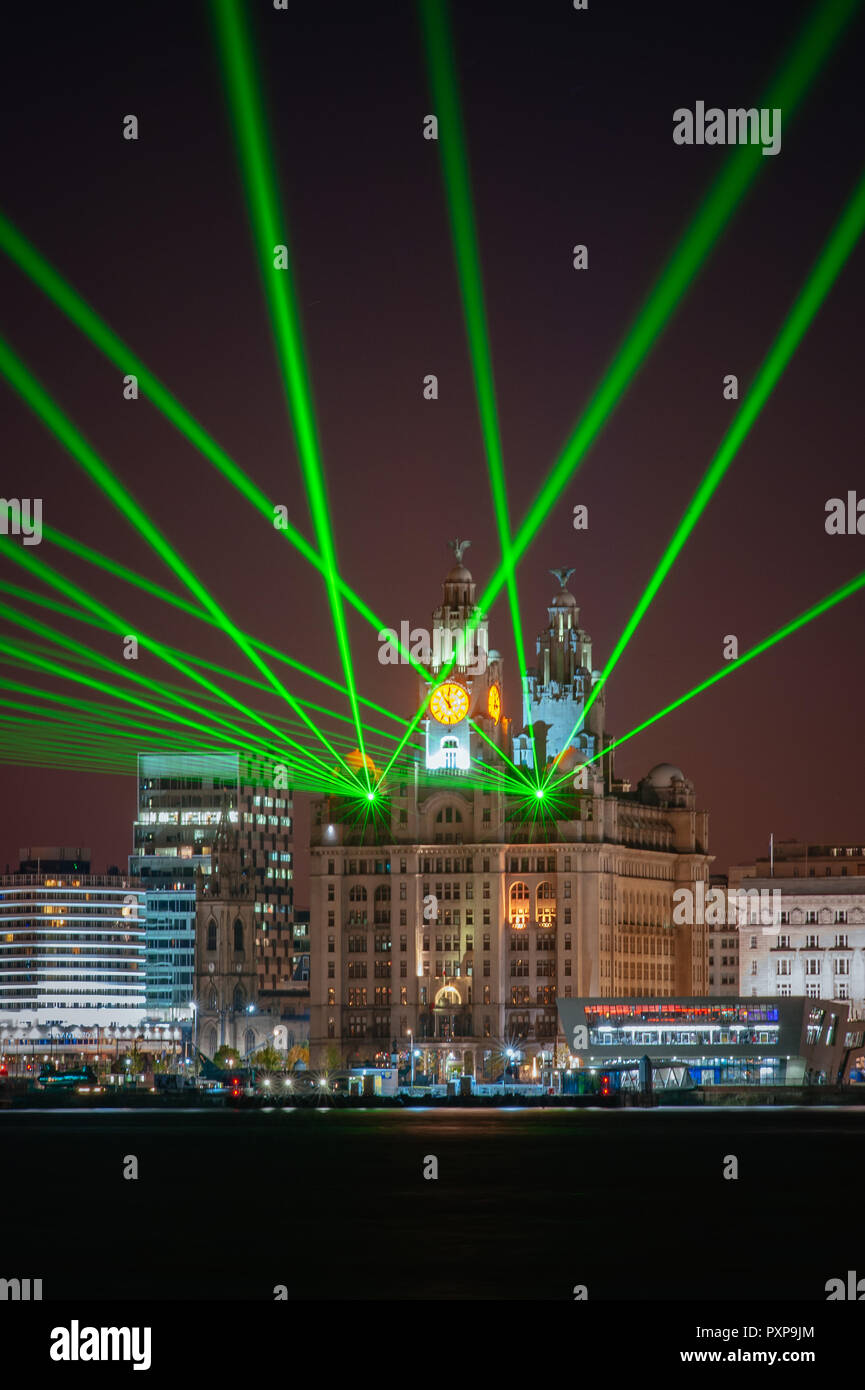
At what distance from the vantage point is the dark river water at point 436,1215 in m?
61.8

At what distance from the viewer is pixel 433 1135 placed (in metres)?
142

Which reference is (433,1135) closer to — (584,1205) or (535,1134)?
(535,1134)

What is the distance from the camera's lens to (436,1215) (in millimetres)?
80250

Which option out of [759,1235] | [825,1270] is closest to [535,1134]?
[759,1235]

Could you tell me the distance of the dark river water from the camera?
203 ft

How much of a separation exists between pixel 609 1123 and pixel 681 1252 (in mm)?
93397

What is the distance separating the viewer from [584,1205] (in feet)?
276

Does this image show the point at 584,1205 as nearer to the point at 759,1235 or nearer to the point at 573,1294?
the point at 759,1235

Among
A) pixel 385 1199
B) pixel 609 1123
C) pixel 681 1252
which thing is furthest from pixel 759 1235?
pixel 609 1123
